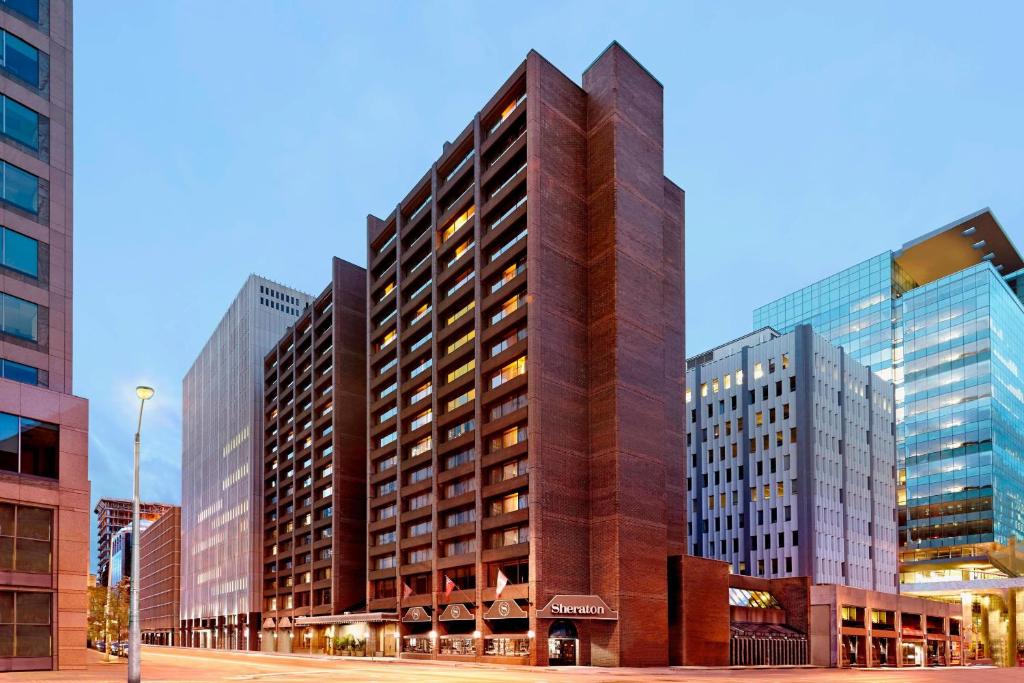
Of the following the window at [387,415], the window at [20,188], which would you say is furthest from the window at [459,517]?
the window at [20,188]

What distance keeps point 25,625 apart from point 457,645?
46.3 metres

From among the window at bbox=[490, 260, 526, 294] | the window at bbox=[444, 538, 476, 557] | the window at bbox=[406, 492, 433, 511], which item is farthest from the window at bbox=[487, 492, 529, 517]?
the window at bbox=[490, 260, 526, 294]

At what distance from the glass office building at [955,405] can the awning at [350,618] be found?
8377 cm

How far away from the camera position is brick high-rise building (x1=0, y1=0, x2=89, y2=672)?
41344mm

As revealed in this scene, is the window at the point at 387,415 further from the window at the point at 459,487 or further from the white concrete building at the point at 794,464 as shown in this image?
the white concrete building at the point at 794,464

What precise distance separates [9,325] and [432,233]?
182 feet

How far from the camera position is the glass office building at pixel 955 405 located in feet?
448

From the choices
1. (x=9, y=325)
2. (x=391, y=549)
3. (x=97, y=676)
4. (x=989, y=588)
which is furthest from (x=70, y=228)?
(x=989, y=588)

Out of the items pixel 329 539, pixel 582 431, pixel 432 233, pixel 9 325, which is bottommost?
pixel 329 539

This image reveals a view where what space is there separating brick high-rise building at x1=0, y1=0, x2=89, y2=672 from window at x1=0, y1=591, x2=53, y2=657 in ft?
0.15

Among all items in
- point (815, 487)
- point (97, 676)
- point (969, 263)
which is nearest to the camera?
point (97, 676)

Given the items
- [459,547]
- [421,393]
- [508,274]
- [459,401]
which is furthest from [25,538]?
[421,393]

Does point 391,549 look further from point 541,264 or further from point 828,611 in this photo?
point 828,611

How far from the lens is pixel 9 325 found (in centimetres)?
4481
